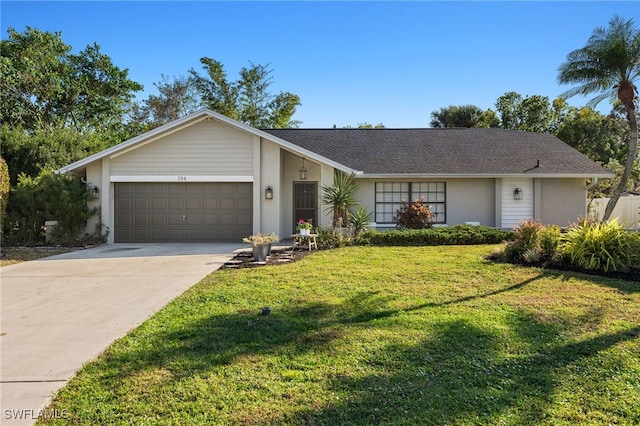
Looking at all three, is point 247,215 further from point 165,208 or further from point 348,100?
point 348,100

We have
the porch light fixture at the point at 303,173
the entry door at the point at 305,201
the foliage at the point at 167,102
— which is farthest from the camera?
the foliage at the point at 167,102

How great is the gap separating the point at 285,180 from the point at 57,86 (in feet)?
68.6

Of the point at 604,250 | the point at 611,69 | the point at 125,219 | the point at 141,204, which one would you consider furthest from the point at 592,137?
the point at 125,219

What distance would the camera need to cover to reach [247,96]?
112 ft

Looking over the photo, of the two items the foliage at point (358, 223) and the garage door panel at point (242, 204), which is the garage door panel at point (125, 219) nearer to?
the garage door panel at point (242, 204)

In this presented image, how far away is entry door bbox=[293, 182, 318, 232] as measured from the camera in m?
15.5

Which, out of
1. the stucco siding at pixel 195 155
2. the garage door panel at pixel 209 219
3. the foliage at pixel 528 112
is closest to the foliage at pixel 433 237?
the stucco siding at pixel 195 155

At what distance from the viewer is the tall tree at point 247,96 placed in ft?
110

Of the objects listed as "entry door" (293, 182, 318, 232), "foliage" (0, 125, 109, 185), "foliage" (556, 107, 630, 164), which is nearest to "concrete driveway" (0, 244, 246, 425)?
"entry door" (293, 182, 318, 232)

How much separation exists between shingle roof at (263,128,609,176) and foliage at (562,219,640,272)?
6.90 m

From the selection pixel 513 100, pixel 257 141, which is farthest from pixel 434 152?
pixel 513 100

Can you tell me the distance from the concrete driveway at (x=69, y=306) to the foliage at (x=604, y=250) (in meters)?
8.04

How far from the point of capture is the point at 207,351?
13.9ft

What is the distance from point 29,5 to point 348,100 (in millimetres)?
18554
